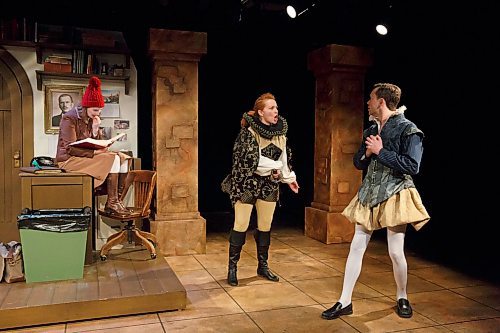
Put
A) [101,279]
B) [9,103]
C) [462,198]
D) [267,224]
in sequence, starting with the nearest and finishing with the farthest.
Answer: [101,279] < [267,224] < [9,103] < [462,198]

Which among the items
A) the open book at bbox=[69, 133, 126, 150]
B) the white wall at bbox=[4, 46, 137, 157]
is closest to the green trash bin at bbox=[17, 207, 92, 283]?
the open book at bbox=[69, 133, 126, 150]

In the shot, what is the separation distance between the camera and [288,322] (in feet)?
10.1

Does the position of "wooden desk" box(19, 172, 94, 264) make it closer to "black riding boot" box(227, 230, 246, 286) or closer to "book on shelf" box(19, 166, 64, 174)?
"book on shelf" box(19, 166, 64, 174)

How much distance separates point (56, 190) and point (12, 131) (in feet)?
5.26

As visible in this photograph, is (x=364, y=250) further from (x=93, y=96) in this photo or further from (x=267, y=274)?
(x=93, y=96)

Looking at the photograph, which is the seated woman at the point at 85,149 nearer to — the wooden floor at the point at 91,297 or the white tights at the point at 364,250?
the wooden floor at the point at 91,297

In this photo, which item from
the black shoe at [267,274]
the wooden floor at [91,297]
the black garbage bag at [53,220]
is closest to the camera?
the wooden floor at [91,297]

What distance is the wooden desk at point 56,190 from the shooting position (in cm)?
356

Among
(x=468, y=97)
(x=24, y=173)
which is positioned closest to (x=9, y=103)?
(x=24, y=173)

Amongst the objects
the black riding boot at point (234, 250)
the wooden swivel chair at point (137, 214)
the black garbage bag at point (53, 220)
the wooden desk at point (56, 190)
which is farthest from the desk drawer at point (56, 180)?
the black riding boot at point (234, 250)

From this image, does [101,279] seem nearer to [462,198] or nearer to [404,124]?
[404,124]

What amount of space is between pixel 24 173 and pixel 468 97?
4.18m

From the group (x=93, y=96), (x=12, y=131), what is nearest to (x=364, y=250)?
(x=93, y=96)

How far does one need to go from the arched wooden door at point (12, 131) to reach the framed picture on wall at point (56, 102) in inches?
6.3
